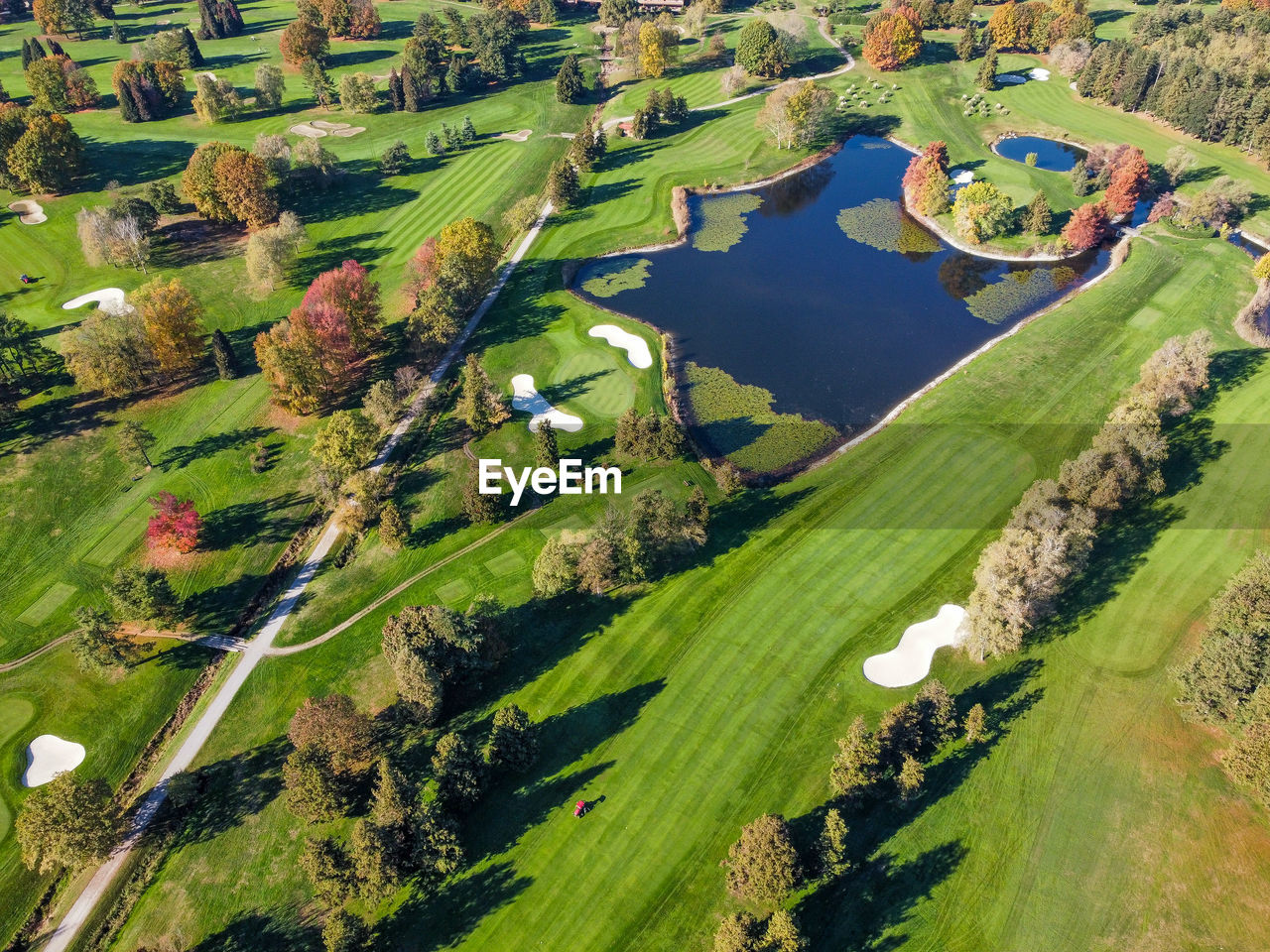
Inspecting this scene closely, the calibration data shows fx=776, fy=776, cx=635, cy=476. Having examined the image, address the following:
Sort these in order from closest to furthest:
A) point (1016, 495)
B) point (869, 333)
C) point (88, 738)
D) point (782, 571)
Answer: point (88, 738), point (782, 571), point (1016, 495), point (869, 333)

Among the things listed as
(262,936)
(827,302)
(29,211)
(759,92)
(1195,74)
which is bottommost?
(262,936)

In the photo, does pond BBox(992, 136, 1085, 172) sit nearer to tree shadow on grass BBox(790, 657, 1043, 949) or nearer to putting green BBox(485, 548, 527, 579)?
tree shadow on grass BBox(790, 657, 1043, 949)

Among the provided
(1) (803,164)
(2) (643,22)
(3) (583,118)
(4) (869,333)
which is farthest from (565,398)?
(2) (643,22)

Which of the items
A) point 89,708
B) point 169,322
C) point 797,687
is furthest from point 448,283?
point 797,687

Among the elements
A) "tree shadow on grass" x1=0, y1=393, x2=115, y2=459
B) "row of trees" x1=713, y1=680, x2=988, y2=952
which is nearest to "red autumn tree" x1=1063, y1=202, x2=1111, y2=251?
"row of trees" x1=713, y1=680, x2=988, y2=952

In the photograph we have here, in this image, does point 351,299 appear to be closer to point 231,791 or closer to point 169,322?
point 169,322

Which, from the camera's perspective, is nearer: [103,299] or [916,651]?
[916,651]

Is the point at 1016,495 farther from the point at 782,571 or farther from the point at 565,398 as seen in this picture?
the point at 565,398
